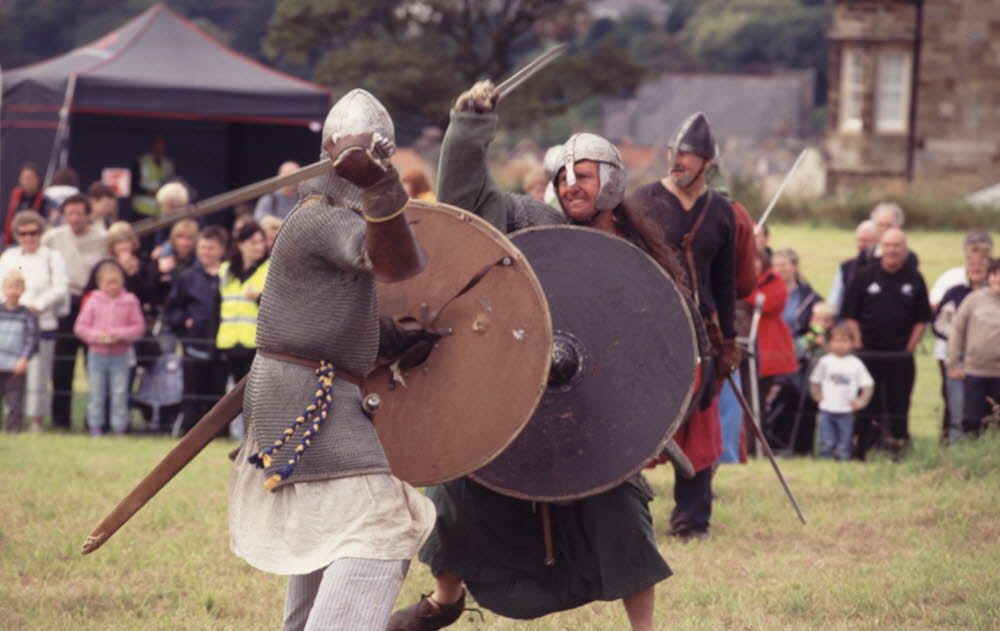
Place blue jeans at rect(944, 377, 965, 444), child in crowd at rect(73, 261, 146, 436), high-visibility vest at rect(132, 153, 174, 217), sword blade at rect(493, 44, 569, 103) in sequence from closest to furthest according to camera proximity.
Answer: sword blade at rect(493, 44, 569, 103)
blue jeans at rect(944, 377, 965, 444)
child in crowd at rect(73, 261, 146, 436)
high-visibility vest at rect(132, 153, 174, 217)

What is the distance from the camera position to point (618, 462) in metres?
4.16

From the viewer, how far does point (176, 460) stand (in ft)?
12.4

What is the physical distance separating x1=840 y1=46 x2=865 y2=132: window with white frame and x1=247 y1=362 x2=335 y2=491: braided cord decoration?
2968 cm

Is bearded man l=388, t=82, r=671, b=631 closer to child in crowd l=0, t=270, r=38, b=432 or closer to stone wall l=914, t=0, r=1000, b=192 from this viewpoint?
child in crowd l=0, t=270, r=38, b=432

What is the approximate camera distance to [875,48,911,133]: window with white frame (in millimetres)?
31641

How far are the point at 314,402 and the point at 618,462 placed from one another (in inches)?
40.6

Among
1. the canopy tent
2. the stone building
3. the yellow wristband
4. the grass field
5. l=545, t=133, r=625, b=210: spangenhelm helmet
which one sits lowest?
the grass field

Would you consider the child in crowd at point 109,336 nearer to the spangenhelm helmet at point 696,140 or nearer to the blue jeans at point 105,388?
the blue jeans at point 105,388

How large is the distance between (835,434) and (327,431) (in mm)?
6596

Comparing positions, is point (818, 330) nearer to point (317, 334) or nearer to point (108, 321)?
point (108, 321)

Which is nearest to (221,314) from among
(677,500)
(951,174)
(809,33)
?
(677,500)

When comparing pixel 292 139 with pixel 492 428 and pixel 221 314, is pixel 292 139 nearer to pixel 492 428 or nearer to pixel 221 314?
pixel 221 314

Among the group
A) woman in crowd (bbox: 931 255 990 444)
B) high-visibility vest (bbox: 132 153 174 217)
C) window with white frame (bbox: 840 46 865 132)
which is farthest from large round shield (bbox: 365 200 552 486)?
window with white frame (bbox: 840 46 865 132)

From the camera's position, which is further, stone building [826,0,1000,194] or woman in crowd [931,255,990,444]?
stone building [826,0,1000,194]
